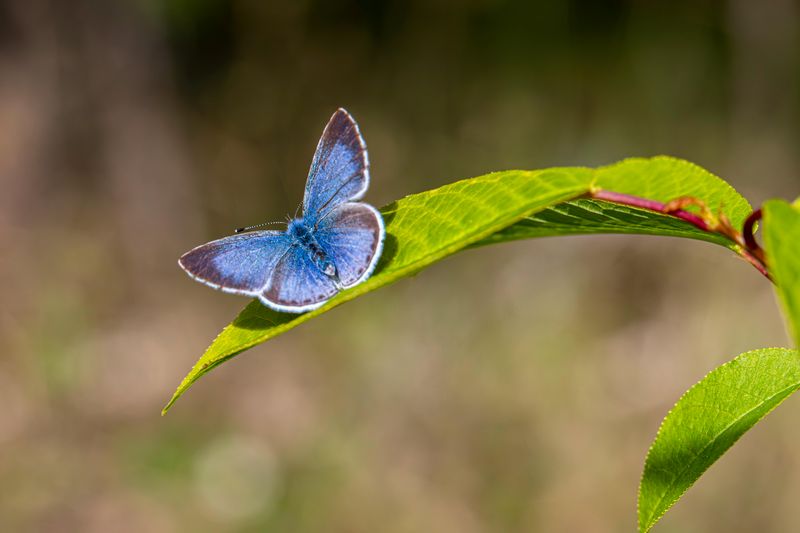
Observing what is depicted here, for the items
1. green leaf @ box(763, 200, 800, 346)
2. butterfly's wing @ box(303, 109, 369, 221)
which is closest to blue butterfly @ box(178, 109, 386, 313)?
butterfly's wing @ box(303, 109, 369, 221)

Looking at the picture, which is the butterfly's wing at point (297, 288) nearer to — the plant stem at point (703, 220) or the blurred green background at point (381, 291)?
the plant stem at point (703, 220)

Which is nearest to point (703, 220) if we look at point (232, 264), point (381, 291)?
point (232, 264)

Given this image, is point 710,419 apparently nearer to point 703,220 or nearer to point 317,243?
point 703,220

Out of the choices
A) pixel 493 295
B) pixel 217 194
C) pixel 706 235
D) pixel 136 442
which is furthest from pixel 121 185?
pixel 706 235

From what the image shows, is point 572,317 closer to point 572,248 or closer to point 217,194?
point 572,248

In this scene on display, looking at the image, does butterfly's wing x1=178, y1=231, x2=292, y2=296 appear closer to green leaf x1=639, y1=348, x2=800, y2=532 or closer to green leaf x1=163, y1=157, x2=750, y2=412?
green leaf x1=163, y1=157, x2=750, y2=412

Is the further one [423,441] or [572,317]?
[572,317]
